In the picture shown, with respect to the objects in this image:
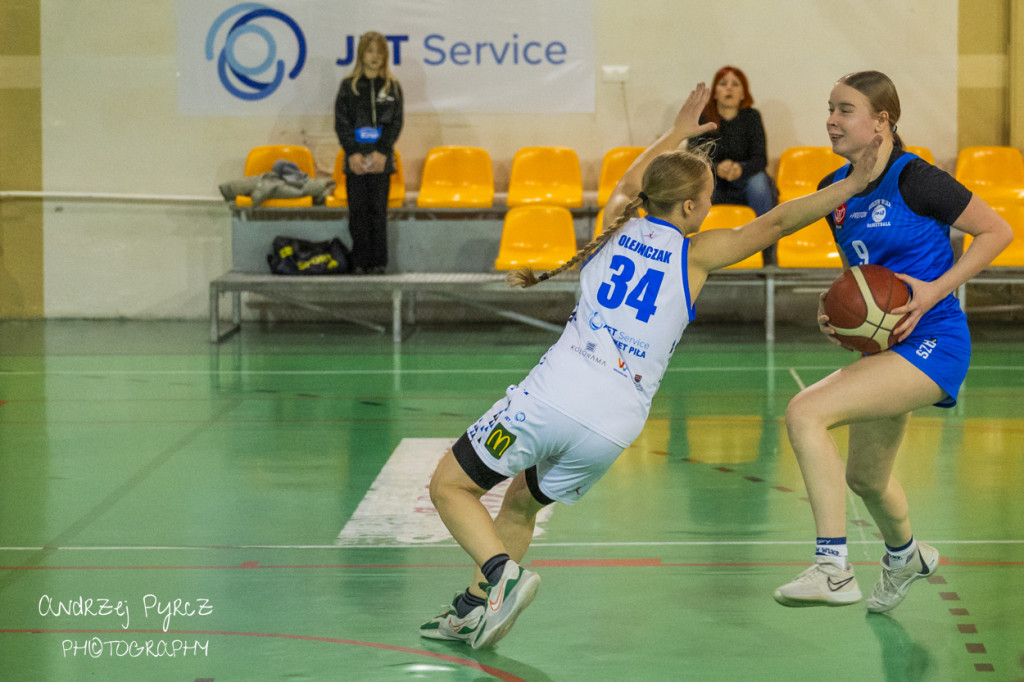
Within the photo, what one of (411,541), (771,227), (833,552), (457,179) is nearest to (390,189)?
(457,179)

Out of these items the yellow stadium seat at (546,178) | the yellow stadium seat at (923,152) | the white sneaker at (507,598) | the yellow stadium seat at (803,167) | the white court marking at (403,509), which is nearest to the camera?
the white sneaker at (507,598)

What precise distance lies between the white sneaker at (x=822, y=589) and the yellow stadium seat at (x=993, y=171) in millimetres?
8796

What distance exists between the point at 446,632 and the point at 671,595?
874mm

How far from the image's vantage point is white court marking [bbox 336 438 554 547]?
16.0ft

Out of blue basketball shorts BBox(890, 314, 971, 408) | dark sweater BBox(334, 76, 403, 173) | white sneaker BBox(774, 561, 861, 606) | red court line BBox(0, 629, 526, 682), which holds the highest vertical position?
dark sweater BBox(334, 76, 403, 173)

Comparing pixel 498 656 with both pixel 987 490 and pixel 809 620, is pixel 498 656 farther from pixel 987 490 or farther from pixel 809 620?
pixel 987 490

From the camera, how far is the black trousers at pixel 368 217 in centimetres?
1095

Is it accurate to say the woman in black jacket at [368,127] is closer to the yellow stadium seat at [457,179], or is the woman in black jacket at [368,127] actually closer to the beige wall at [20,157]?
the yellow stadium seat at [457,179]

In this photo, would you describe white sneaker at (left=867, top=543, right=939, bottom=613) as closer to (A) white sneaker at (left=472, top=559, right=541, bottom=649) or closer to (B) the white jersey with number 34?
(B) the white jersey with number 34

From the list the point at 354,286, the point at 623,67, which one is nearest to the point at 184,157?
the point at 354,286

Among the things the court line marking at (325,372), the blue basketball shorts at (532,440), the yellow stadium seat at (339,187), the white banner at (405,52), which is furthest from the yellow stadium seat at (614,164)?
the blue basketball shorts at (532,440)

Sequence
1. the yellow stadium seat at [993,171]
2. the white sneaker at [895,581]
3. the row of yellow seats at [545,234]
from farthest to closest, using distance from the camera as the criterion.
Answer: the yellow stadium seat at [993,171] < the row of yellow seats at [545,234] < the white sneaker at [895,581]

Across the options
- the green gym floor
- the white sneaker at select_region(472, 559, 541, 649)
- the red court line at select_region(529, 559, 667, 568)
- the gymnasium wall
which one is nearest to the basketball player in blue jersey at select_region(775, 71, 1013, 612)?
the green gym floor

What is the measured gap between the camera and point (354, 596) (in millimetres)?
4168
